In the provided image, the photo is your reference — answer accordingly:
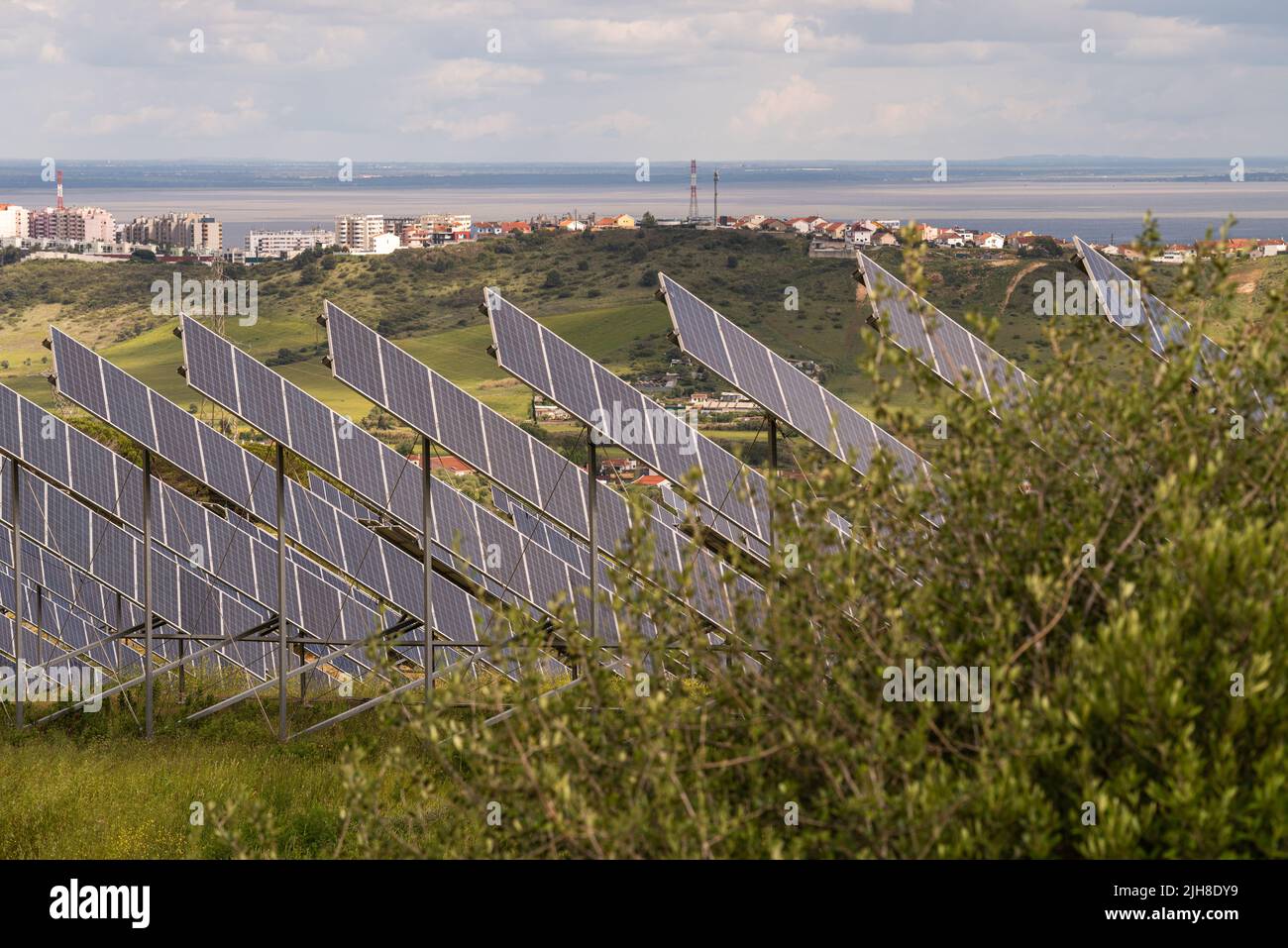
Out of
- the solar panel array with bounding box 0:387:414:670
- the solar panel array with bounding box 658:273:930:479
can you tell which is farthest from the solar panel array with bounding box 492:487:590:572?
the solar panel array with bounding box 658:273:930:479

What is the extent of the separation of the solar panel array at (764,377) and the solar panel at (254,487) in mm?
6247

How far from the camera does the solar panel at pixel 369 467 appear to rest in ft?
69.5

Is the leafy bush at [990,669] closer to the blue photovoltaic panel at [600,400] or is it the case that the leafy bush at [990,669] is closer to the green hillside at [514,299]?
the blue photovoltaic panel at [600,400]

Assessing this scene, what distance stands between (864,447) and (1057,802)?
1083 centimetres

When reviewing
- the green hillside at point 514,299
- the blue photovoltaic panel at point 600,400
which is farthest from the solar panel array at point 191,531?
the green hillside at point 514,299

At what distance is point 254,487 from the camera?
22.9 metres

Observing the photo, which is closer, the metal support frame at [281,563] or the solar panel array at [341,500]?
the metal support frame at [281,563]

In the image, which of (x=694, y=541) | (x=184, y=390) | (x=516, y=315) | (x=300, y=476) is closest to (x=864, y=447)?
(x=516, y=315)

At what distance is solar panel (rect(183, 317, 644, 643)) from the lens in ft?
69.5

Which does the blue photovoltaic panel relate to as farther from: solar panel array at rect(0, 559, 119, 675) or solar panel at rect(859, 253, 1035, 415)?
solar panel array at rect(0, 559, 119, 675)

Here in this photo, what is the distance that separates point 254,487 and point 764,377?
28.7ft

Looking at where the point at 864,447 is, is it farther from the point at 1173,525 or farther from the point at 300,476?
the point at 300,476

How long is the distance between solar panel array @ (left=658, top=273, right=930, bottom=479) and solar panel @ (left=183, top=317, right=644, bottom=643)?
3.40 meters

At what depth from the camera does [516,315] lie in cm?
1933
